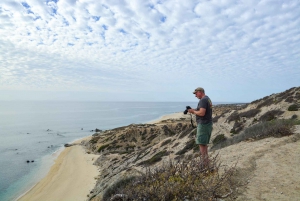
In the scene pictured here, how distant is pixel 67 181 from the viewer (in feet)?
79.2

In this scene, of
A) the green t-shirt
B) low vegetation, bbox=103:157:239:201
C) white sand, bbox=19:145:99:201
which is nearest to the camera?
low vegetation, bbox=103:157:239:201

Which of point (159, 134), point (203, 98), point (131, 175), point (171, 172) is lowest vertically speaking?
point (159, 134)

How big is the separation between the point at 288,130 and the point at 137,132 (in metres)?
30.7

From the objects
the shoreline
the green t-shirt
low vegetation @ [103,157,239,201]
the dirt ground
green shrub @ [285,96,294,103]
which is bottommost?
the shoreline

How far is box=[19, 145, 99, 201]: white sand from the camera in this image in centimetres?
2009

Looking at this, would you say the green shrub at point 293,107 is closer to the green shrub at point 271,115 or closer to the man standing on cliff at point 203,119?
the green shrub at point 271,115

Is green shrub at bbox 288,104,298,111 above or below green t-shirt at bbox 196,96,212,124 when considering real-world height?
below

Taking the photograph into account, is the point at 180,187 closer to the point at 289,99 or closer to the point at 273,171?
the point at 273,171

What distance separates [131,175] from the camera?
24.0 feet

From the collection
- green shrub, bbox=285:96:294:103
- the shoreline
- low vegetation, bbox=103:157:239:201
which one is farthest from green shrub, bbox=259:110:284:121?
low vegetation, bbox=103:157:239:201

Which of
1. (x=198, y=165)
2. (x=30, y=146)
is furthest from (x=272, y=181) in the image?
(x=30, y=146)

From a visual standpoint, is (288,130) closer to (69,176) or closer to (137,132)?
(69,176)

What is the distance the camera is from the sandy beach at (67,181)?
20097 millimetres

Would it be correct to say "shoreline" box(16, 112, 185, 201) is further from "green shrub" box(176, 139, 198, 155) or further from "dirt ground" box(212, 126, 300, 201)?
"dirt ground" box(212, 126, 300, 201)
